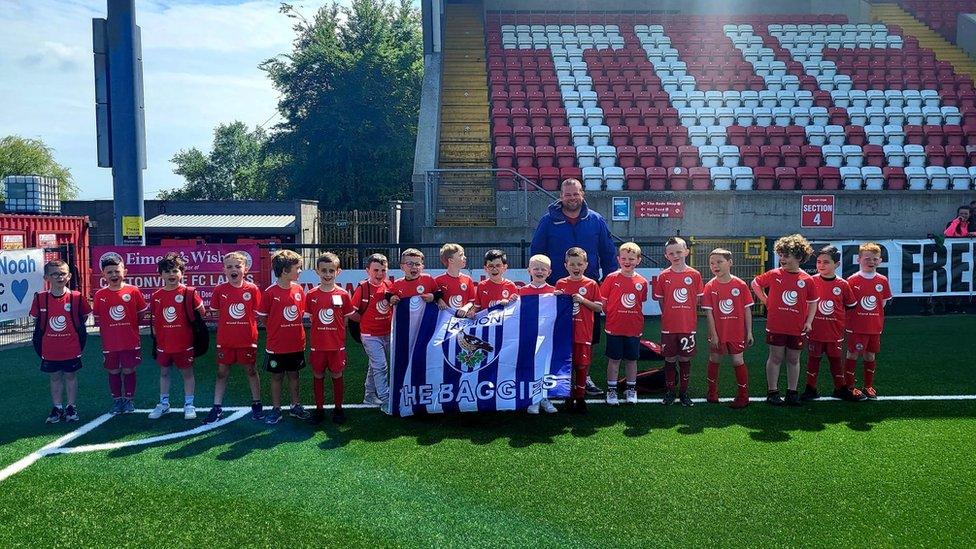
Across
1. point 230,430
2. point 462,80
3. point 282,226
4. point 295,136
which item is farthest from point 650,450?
point 295,136

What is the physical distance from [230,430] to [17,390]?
11.6ft

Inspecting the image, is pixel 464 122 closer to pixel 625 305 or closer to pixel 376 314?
pixel 376 314

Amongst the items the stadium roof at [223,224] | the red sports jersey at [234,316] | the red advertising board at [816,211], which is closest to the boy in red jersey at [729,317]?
the red sports jersey at [234,316]

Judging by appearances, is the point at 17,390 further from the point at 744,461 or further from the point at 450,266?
the point at 744,461

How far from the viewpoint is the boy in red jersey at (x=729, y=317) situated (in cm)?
700

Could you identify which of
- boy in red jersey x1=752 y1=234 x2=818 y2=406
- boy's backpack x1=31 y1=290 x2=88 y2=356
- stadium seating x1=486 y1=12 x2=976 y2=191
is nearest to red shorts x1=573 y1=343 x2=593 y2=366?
boy in red jersey x1=752 y1=234 x2=818 y2=406

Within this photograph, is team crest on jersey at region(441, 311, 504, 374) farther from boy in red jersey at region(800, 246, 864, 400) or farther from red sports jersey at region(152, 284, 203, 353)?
boy in red jersey at region(800, 246, 864, 400)

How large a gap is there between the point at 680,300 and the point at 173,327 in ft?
16.7

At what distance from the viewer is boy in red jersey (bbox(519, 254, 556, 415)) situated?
6895 millimetres

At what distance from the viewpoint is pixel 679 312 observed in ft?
23.4

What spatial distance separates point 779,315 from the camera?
712cm

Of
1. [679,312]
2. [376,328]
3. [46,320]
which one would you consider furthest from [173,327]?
[679,312]

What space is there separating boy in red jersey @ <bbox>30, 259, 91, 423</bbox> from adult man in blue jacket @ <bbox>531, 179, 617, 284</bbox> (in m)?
4.78

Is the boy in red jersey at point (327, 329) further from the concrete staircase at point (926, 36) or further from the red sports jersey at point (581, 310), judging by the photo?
the concrete staircase at point (926, 36)
